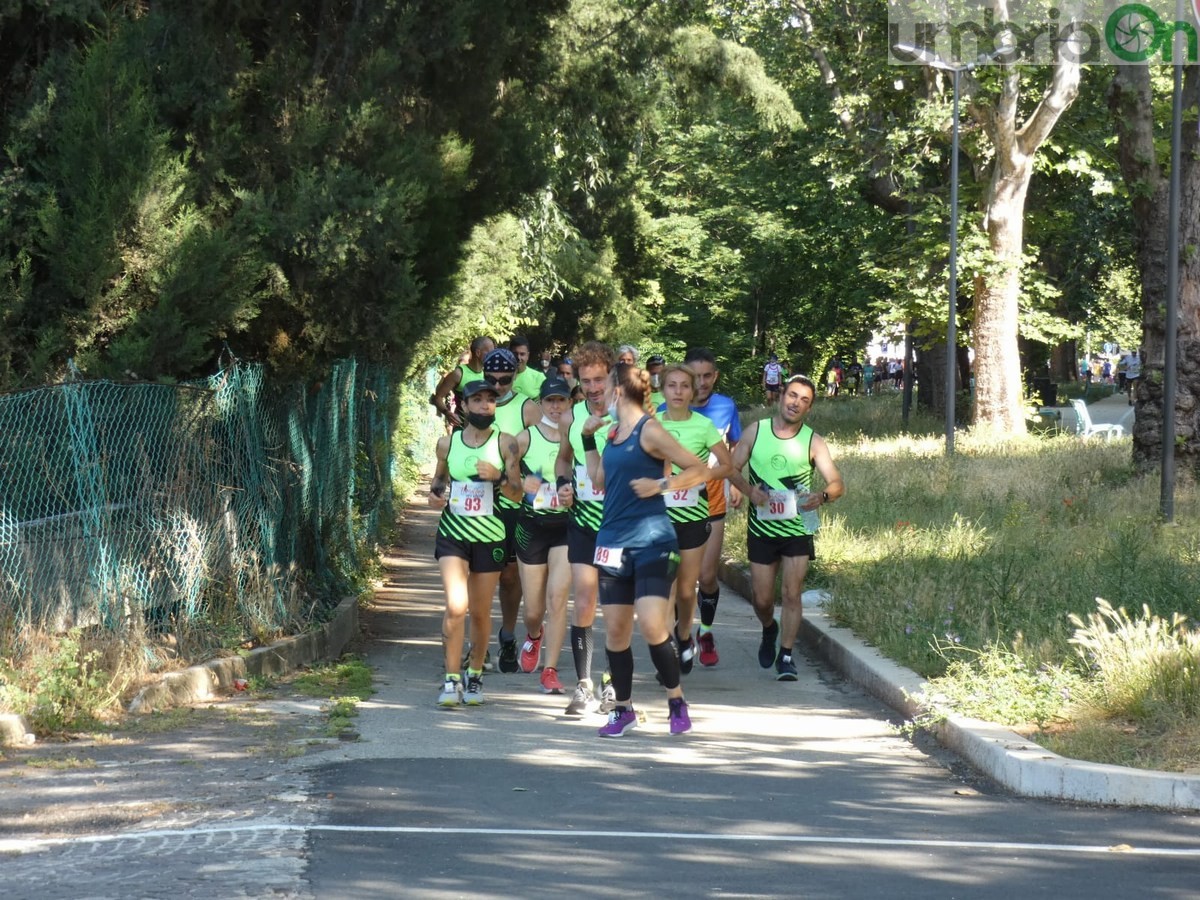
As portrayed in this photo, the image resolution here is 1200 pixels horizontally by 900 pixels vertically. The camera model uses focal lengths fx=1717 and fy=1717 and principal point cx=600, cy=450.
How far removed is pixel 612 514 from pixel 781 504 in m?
2.12

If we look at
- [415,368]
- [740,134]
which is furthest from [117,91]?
[740,134]

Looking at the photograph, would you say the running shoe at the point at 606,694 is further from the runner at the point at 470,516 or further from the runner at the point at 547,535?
the runner at the point at 470,516

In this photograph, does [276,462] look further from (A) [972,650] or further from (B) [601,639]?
(A) [972,650]

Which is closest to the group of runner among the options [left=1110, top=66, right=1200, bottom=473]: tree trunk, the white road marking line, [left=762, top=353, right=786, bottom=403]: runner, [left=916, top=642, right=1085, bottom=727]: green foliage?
[left=916, top=642, right=1085, bottom=727]: green foliage

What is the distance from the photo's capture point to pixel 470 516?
32.2 feet

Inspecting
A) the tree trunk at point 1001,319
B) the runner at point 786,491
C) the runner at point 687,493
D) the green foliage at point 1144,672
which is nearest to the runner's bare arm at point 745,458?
the runner at point 786,491

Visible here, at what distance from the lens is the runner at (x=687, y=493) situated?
10195 millimetres

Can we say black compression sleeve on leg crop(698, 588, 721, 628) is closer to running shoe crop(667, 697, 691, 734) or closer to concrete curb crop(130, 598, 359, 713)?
concrete curb crop(130, 598, 359, 713)

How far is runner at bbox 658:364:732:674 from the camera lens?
1020cm

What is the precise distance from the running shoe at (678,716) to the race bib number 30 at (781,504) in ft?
6.46

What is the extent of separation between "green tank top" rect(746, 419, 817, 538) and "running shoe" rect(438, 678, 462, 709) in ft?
7.53

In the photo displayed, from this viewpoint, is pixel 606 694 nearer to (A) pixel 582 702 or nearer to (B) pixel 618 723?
(A) pixel 582 702

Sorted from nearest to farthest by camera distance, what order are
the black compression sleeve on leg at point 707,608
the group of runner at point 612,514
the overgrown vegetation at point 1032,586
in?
the overgrown vegetation at point 1032,586 → the group of runner at point 612,514 → the black compression sleeve on leg at point 707,608

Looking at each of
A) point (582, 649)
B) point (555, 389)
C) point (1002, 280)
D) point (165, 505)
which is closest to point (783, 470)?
point (555, 389)
